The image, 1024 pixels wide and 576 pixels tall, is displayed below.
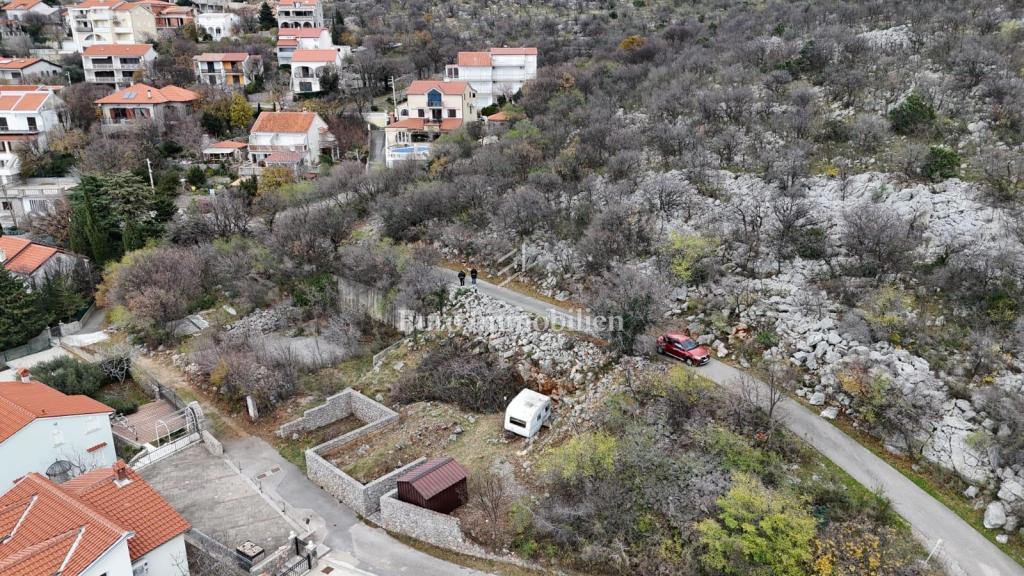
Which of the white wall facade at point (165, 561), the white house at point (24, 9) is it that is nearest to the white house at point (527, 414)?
the white wall facade at point (165, 561)

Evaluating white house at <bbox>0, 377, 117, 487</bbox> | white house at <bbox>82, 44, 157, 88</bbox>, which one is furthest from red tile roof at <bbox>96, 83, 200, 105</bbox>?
white house at <bbox>0, 377, 117, 487</bbox>

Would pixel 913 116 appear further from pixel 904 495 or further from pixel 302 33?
pixel 302 33

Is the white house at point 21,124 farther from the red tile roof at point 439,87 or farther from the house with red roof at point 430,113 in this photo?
the red tile roof at point 439,87

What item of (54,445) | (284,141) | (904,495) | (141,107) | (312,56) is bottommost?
(54,445)

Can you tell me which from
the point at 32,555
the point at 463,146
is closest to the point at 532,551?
the point at 32,555

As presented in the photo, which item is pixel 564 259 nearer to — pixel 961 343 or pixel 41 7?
pixel 961 343

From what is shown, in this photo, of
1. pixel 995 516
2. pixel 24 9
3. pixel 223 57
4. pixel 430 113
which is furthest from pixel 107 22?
pixel 995 516

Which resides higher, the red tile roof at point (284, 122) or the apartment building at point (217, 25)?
the apartment building at point (217, 25)

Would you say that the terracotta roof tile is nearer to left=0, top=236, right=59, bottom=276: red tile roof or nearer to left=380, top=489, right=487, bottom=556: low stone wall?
left=0, top=236, right=59, bottom=276: red tile roof
